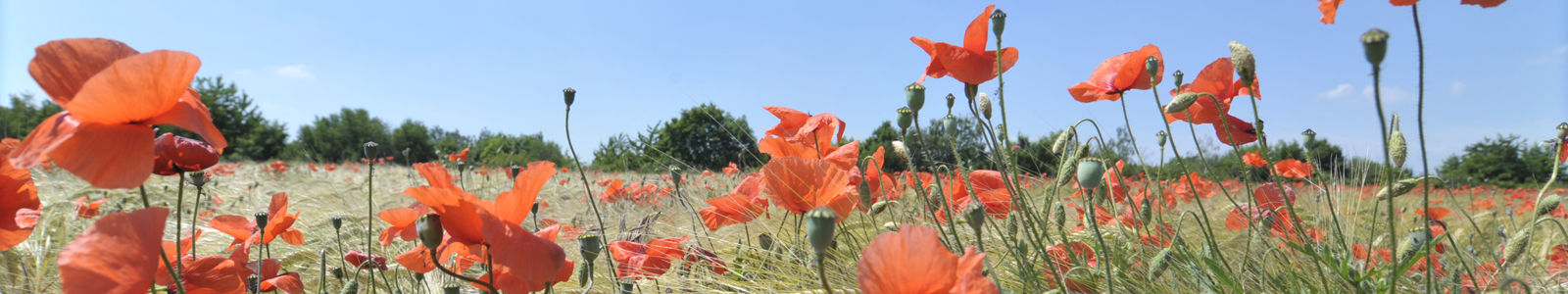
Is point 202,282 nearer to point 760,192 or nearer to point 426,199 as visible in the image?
point 426,199

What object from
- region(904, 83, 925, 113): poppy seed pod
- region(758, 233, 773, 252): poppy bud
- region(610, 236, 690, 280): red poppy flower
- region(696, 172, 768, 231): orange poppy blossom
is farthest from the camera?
region(758, 233, 773, 252): poppy bud

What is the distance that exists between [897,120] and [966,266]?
0.54 meters

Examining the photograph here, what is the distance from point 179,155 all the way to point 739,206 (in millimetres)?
826

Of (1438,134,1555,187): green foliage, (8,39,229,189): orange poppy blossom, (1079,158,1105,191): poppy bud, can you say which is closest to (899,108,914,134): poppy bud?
(1079,158,1105,191): poppy bud

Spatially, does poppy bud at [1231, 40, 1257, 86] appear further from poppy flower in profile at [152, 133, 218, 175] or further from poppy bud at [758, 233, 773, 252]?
poppy flower in profile at [152, 133, 218, 175]

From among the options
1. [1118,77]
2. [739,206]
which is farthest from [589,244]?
[1118,77]

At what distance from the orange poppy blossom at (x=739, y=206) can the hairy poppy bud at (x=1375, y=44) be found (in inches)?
36.2

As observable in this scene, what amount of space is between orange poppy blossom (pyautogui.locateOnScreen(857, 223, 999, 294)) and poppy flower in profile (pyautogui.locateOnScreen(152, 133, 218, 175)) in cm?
77

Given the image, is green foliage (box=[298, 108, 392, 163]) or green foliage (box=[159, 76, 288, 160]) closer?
green foliage (box=[159, 76, 288, 160])

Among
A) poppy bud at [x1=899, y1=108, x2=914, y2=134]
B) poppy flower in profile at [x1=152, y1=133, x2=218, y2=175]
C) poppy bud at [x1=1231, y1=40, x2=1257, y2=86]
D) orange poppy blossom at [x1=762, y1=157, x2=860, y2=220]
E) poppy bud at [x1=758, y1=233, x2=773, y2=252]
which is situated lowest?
poppy bud at [x1=758, y1=233, x2=773, y2=252]

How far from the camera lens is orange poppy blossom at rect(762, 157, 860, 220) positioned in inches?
44.7

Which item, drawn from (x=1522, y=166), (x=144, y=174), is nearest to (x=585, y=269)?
(x=144, y=174)

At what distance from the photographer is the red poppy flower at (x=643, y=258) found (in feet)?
3.70

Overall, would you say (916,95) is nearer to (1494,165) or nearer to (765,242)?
(765,242)
